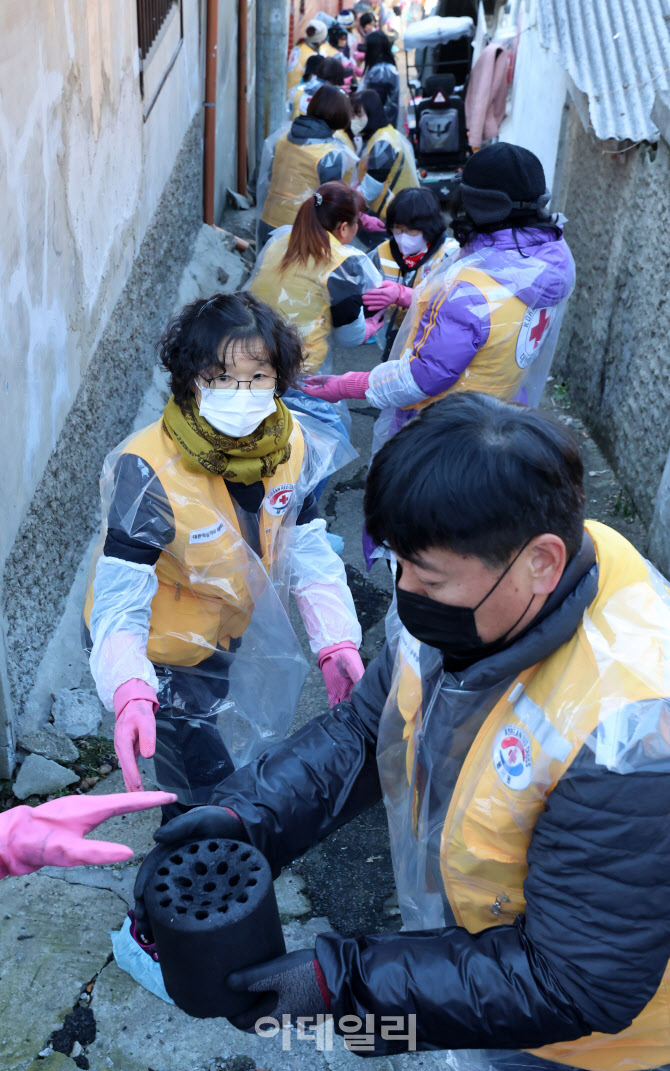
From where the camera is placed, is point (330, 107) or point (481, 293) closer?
point (481, 293)

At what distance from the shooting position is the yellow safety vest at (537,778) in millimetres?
1321

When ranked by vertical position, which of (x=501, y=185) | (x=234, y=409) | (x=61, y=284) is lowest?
(x=61, y=284)

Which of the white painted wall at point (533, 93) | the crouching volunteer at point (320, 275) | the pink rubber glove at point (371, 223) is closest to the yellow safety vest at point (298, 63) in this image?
the white painted wall at point (533, 93)

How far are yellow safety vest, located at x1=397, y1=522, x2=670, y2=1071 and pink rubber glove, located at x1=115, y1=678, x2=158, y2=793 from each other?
816 mm

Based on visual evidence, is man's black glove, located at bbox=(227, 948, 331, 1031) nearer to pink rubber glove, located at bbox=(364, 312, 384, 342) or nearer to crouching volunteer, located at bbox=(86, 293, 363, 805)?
crouching volunteer, located at bbox=(86, 293, 363, 805)

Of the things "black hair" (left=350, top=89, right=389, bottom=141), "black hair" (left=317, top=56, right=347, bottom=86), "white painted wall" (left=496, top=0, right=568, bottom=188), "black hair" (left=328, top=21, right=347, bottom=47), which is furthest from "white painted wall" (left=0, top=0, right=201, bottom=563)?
"black hair" (left=328, top=21, right=347, bottom=47)

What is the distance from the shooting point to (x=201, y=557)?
2.31m

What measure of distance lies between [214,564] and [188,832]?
86 centimetres

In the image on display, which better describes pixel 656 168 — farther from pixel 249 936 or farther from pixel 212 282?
pixel 249 936

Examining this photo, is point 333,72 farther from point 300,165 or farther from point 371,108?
point 300,165

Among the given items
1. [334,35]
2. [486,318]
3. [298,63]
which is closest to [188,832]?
[486,318]

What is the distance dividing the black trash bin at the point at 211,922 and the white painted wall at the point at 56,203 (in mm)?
1564

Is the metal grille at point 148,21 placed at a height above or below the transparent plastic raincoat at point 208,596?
above

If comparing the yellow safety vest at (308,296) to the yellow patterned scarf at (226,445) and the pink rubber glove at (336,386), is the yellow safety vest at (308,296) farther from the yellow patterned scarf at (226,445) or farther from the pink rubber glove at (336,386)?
the yellow patterned scarf at (226,445)
